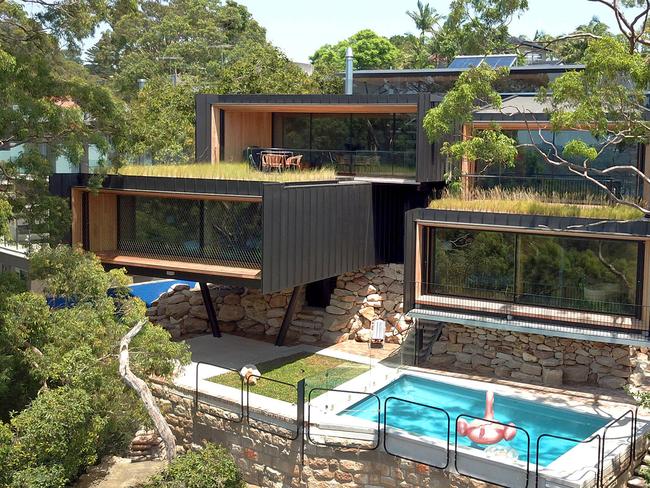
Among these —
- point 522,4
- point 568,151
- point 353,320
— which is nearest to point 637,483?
point 568,151

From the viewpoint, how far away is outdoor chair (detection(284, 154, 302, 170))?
24.0 m

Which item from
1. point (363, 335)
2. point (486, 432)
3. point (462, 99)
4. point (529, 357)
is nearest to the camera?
point (486, 432)

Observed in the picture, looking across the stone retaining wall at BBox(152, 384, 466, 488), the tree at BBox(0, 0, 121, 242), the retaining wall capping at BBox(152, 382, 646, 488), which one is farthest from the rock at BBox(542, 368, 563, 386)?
the tree at BBox(0, 0, 121, 242)

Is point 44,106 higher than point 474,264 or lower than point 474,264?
higher

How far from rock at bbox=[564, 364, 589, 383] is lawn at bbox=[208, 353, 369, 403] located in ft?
16.3

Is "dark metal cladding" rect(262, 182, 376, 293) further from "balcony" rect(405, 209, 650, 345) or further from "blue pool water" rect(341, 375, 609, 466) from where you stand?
"blue pool water" rect(341, 375, 609, 466)

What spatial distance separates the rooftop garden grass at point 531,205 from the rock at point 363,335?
14.6 ft

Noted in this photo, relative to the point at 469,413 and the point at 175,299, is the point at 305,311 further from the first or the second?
the point at 469,413

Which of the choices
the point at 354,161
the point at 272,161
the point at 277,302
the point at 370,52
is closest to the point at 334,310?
the point at 277,302

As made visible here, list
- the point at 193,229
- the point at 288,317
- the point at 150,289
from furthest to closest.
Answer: the point at 150,289, the point at 288,317, the point at 193,229

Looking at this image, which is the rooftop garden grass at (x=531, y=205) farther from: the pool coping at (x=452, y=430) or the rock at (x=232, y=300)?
the rock at (x=232, y=300)

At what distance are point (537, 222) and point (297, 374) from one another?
7.07 m

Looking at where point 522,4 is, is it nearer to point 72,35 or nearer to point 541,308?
point 541,308

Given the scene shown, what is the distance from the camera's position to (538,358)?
1923 centimetres
